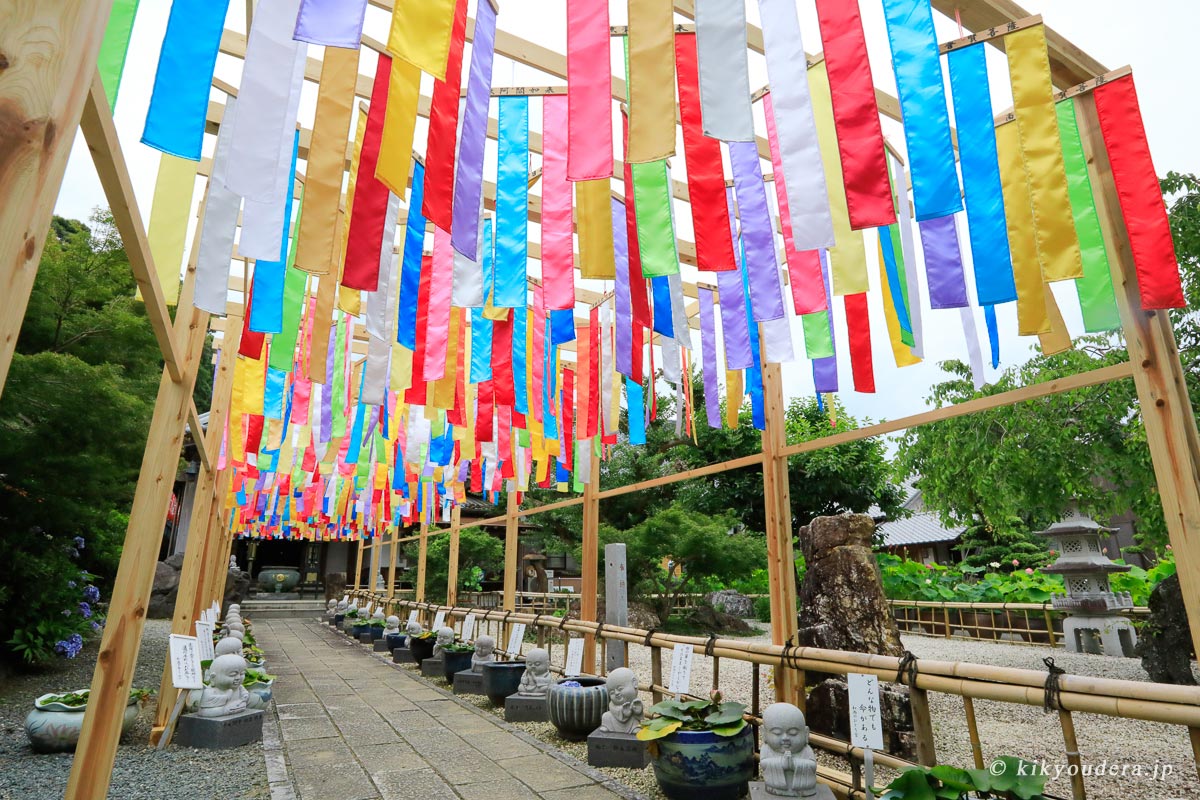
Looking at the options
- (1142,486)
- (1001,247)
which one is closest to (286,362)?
(1001,247)

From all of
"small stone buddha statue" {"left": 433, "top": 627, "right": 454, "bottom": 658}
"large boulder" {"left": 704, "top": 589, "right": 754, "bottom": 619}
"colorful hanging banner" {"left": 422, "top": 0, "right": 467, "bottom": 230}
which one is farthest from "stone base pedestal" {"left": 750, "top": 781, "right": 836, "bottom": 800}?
"large boulder" {"left": 704, "top": 589, "right": 754, "bottom": 619}

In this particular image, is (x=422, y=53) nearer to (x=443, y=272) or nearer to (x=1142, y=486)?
(x=443, y=272)

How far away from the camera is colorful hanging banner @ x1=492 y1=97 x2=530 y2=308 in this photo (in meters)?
3.38

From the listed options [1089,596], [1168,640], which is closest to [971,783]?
[1168,640]

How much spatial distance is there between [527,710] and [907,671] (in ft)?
11.3

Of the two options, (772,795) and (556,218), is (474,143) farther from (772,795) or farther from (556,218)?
(772,795)

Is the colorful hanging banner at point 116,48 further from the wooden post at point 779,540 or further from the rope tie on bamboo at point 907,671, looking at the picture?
the wooden post at point 779,540

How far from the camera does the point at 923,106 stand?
2688 millimetres

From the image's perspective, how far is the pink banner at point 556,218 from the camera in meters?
3.25

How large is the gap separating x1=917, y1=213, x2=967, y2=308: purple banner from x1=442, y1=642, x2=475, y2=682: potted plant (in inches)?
238

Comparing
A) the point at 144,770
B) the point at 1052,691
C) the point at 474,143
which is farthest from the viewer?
Result: the point at 144,770

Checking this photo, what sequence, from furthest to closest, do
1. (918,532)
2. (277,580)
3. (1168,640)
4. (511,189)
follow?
(918,532), (277,580), (1168,640), (511,189)

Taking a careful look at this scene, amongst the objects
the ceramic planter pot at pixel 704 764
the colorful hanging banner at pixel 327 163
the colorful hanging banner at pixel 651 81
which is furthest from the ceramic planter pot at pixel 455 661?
the colorful hanging banner at pixel 651 81

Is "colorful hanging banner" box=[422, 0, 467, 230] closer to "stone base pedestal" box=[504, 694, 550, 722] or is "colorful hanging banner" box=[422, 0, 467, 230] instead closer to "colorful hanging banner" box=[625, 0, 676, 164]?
"colorful hanging banner" box=[625, 0, 676, 164]
